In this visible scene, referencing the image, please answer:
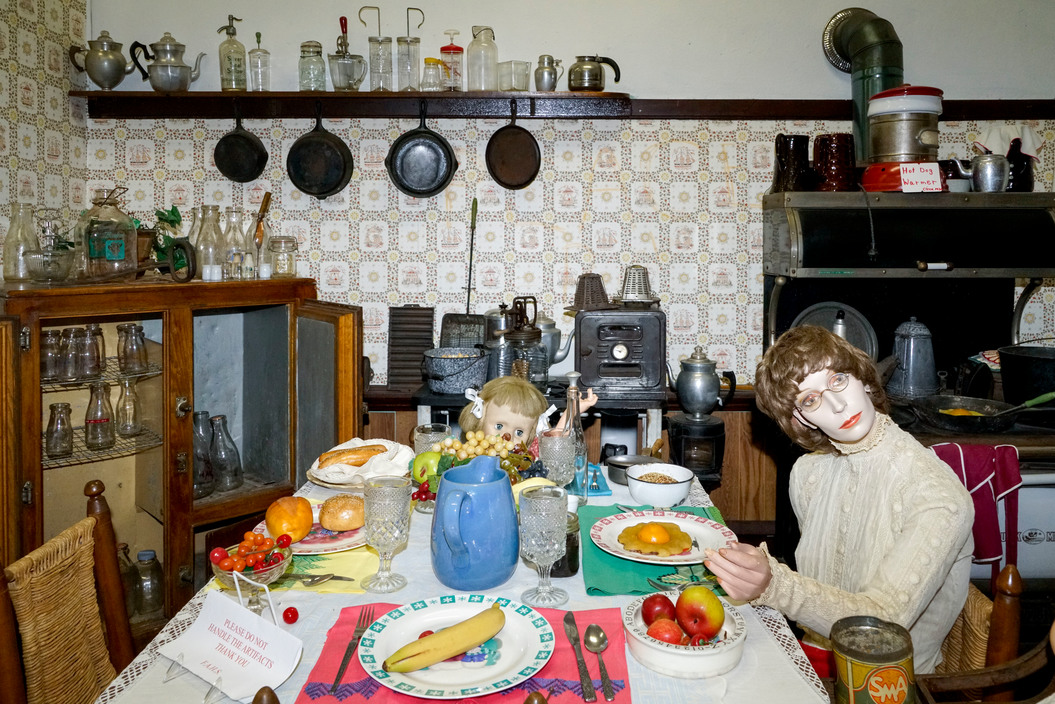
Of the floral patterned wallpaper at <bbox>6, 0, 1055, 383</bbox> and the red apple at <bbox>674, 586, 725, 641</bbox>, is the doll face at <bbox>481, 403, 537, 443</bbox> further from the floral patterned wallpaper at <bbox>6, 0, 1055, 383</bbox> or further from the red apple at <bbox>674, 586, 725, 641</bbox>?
the floral patterned wallpaper at <bbox>6, 0, 1055, 383</bbox>

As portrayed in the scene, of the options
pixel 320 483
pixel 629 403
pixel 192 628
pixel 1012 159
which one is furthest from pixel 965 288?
pixel 192 628

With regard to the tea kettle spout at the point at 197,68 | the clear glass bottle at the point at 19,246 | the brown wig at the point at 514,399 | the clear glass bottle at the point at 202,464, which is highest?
the tea kettle spout at the point at 197,68

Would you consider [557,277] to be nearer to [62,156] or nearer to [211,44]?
[211,44]

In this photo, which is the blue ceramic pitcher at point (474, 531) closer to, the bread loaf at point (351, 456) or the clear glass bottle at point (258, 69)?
the bread loaf at point (351, 456)

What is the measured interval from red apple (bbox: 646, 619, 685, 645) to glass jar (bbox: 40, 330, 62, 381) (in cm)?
239

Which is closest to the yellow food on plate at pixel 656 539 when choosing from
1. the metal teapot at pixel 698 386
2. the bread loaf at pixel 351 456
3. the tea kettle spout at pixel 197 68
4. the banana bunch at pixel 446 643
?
the banana bunch at pixel 446 643

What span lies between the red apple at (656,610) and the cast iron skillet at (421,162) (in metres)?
2.92

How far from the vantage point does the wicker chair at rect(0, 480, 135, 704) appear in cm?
136

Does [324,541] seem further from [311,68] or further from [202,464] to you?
[311,68]

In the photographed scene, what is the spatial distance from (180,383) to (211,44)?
177cm

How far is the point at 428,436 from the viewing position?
221 cm

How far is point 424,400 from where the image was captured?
3.43 meters

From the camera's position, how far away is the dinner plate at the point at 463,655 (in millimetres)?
1197

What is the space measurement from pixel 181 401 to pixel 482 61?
1.97m
